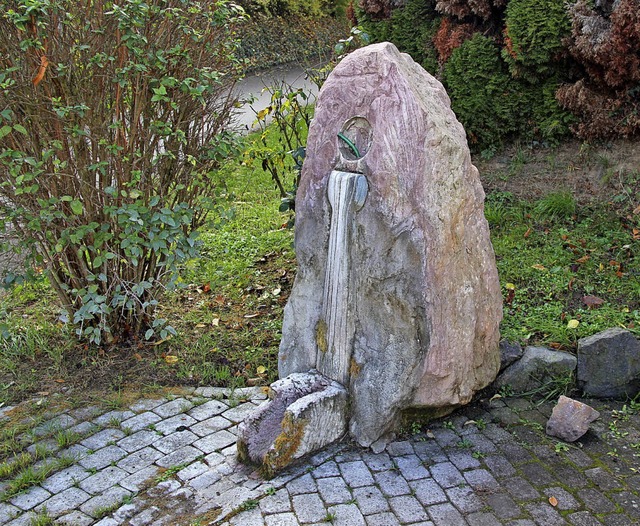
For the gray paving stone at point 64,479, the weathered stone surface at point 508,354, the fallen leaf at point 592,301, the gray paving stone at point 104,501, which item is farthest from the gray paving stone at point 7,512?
the fallen leaf at point 592,301

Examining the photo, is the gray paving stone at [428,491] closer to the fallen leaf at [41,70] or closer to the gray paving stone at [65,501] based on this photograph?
the gray paving stone at [65,501]

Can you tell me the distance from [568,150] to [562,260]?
166 cm

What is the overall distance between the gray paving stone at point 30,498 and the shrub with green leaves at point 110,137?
3.78ft

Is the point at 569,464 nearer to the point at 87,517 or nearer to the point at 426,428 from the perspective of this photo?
the point at 426,428

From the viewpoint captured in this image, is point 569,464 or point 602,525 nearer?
point 602,525

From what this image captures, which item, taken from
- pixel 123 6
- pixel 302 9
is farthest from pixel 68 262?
pixel 302 9

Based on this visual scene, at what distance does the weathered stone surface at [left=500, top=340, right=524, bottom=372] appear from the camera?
4.25m

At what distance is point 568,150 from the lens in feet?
21.4

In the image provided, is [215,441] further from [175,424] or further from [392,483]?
[392,483]

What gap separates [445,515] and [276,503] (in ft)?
2.64

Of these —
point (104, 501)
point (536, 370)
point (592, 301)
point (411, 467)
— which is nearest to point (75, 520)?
point (104, 501)

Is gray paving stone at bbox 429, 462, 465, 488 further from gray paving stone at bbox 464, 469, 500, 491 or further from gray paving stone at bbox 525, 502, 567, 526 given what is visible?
gray paving stone at bbox 525, 502, 567, 526

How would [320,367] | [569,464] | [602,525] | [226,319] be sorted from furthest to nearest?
[226,319] → [320,367] → [569,464] → [602,525]

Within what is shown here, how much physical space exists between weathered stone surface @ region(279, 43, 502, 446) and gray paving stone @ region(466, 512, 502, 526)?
66 centimetres
